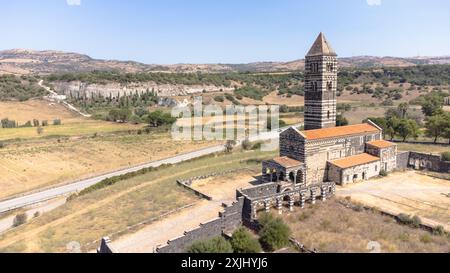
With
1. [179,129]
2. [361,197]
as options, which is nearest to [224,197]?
[361,197]

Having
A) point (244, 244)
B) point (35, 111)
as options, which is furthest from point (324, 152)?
point (35, 111)

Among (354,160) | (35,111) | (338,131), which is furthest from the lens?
(35,111)

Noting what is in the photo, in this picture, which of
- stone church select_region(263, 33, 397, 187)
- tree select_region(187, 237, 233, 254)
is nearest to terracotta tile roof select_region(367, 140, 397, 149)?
stone church select_region(263, 33, 397, 187)

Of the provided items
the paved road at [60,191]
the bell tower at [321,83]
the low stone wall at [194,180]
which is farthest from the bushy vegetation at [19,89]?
the bell tower at [321,83]

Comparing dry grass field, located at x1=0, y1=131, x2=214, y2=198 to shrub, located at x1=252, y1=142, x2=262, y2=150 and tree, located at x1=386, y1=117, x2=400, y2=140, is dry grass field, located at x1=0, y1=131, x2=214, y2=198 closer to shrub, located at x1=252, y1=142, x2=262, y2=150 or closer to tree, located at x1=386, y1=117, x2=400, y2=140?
shrub, located at x1=252, y1=142, x2=262, y2=150

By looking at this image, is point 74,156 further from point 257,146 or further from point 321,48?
point 321,48
